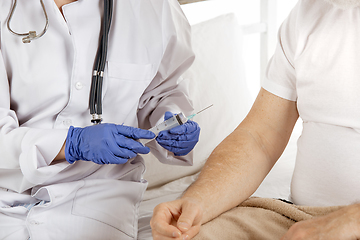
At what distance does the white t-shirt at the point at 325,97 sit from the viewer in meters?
0.94

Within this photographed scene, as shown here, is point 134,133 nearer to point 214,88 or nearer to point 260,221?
point 260,221

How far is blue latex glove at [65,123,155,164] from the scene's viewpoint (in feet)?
3.32

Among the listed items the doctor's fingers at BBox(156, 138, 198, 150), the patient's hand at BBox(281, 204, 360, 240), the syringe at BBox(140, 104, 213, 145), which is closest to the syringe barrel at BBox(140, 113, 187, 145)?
the syringe at BBox(140, 104, 213, 145)

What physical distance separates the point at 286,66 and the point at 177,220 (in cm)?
59

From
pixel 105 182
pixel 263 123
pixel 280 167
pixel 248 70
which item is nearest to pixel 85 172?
pixel 105 182

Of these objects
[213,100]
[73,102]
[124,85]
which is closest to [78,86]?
[73,102]

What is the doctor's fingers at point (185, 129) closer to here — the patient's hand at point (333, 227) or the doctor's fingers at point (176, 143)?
the doctor's fingers at point (176, 143)

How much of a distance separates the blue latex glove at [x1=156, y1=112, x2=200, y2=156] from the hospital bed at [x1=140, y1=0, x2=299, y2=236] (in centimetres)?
30

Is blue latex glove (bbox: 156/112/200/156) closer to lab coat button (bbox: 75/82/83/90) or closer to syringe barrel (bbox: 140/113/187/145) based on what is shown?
syringe barrel (bbox: 140/113/187/145)

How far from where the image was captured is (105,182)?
1.18m

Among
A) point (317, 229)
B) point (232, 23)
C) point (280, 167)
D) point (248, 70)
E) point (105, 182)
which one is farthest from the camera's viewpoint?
point (248, 70)

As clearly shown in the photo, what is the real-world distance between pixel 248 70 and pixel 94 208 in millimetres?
1669

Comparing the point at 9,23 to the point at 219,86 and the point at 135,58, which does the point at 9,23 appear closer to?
the point at 135,58

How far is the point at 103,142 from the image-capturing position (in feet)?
3.31
